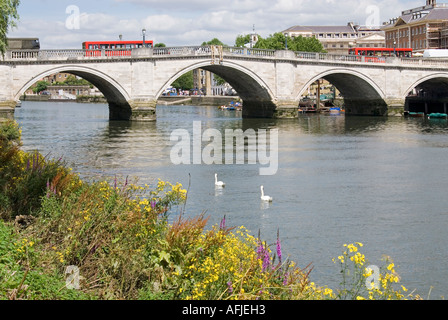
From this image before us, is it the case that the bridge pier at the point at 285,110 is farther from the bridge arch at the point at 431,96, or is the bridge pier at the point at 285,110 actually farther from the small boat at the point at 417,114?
the small boat at the point at 417,114

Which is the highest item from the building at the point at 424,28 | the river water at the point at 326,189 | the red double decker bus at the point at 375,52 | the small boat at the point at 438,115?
the building at the point at 424,28

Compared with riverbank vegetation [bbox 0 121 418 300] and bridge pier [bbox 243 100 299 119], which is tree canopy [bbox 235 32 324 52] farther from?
riverbank vegetation [bbox 0 121 418 300]

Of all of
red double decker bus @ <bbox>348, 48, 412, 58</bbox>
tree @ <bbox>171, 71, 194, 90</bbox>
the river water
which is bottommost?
the river water

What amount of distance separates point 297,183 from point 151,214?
41.0 feet

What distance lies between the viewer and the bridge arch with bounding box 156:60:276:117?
165ft

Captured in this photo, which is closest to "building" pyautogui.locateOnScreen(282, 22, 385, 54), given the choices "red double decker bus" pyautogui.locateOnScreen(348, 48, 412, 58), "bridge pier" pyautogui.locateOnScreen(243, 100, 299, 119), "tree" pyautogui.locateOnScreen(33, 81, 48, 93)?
"tree" pyautogui.locateOnScreen(33, 81, 48, 93)

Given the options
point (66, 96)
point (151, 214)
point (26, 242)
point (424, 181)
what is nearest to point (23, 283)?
point (26, 242)

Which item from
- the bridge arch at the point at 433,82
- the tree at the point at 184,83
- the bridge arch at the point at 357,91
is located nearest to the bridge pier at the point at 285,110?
the bridge arch at the point at 357,91

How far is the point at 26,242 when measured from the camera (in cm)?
807

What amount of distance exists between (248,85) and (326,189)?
35994 millimetres

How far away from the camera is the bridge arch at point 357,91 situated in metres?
57.2

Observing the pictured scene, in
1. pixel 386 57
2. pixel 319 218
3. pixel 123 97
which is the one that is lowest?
pixel 319 218

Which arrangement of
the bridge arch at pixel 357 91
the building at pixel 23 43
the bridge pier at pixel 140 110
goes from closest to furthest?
the bridge pier at pixel 140 110 → the building at pixel 23 43 → the bridge arch at pixel 357 91
